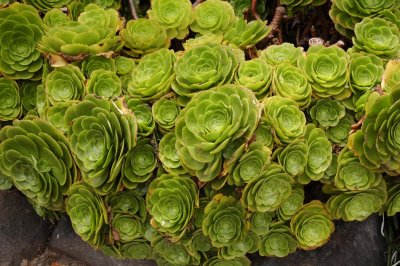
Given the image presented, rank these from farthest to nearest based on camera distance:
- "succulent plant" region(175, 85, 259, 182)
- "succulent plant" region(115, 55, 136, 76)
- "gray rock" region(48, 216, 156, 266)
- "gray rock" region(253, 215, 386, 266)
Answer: "gray rock" region(48, 216, 156, 266) < "gray rock" region(253, 215, 386, 266) < "succulent plant" region(115, 55, 136, 76) < "succulent plant" region(175, 85, 259, 182)

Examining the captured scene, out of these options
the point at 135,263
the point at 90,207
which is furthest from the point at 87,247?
the point at 90,207

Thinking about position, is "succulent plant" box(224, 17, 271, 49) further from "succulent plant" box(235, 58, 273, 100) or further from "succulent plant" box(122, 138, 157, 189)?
"succulent plant" box(122, 138, 157, 189)

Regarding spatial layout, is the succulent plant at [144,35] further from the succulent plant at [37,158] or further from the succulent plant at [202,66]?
the succulent plant at [37,158]

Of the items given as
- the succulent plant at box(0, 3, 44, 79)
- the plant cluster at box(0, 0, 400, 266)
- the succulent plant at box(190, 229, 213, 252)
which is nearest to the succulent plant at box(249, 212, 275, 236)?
the plant cluster at box(0, 0, 400, 266)

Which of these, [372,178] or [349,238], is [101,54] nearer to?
[372,178]

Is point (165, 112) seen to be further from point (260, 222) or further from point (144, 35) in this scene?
point (260, 222)

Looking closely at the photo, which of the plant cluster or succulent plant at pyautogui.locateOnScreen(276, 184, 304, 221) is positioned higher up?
the plant cluster

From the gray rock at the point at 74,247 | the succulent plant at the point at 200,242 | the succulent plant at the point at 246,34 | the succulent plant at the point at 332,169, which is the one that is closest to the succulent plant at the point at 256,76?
the succulent plant at the point at 246,34
